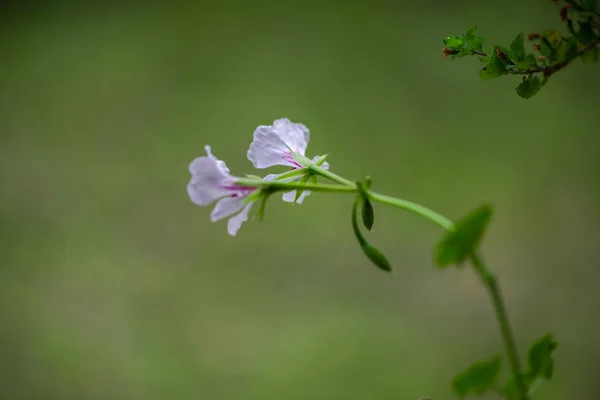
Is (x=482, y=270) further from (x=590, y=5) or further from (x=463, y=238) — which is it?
(x=590, y=5)

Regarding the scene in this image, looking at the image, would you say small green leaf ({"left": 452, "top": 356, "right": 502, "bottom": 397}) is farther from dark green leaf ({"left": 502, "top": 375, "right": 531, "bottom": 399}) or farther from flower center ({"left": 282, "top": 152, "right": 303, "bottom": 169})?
flower center ({"left": 282, "top": 152, "right": 303, "bottom": 169})

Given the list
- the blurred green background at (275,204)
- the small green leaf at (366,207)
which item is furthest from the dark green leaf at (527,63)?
the blurred green background at (275,204)

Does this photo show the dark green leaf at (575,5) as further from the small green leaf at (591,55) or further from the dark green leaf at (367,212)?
the dark green leaf at (367,212)

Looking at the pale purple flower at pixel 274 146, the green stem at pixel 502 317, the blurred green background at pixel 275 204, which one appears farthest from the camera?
the blurred green background at pixel 275 204

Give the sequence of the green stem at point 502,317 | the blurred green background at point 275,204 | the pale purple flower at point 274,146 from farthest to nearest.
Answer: the blurred green background at point 275,204
the pale purple flower at point 274,146
the green stem at point 502,317

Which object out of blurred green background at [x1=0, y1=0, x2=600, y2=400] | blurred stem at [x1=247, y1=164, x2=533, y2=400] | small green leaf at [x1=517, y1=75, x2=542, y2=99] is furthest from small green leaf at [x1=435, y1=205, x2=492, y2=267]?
blurred green background at [x1=0, y1=0, x2=600, y2=400]

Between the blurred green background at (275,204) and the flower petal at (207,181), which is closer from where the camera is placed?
the flower petal at (207,181)

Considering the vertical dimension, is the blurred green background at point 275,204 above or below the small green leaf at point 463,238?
above
